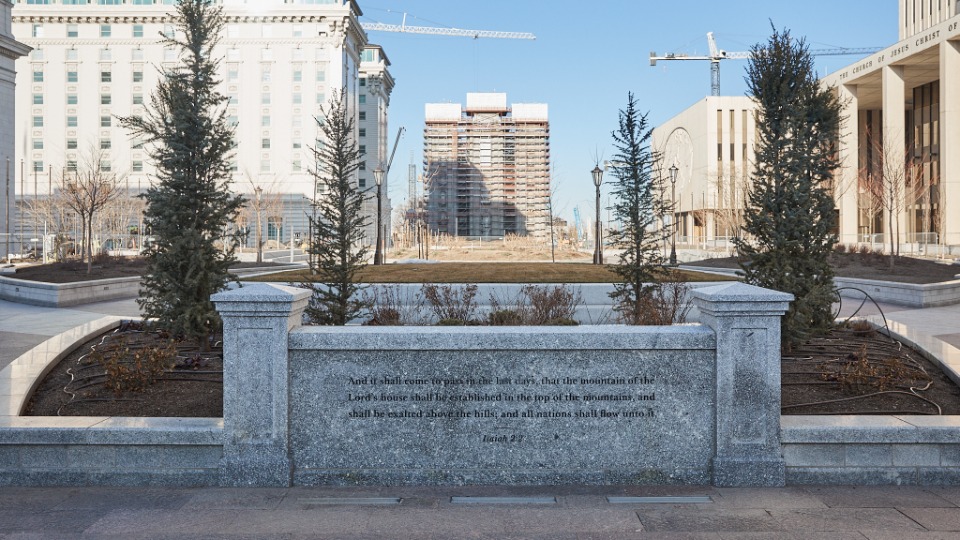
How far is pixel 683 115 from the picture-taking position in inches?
3297

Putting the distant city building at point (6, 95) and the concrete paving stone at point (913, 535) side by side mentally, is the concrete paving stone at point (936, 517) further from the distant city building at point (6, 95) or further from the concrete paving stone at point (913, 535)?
the distant city building at point (6, 95)

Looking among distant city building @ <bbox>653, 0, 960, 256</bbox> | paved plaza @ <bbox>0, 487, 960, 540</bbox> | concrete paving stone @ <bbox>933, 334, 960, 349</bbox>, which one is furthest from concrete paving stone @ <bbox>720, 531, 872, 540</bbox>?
distant city building @ <bbox>653, 0, 960, 256</bbox>

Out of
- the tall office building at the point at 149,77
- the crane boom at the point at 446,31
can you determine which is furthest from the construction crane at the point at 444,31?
the tall office building at the point at 149,77

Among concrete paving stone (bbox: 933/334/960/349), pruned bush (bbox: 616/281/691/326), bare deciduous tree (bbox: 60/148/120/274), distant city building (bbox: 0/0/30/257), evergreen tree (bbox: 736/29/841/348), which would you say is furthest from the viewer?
distant city building (bbox: 0/0/30/257)

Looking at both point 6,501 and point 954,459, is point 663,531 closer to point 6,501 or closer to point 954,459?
point 954,459

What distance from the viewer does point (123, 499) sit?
602 centimetres

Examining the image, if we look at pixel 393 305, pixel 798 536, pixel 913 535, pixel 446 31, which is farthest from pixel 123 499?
pixel 446 31

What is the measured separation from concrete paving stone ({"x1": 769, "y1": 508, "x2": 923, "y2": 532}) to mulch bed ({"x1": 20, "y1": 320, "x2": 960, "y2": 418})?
8.03ft

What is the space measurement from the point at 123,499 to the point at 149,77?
9765 centimetres

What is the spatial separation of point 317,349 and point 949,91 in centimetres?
5014

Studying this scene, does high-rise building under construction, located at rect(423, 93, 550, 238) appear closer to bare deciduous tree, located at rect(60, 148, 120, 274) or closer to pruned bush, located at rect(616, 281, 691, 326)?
bare deciduous tree, located at rect(60, 148, 120, 274)

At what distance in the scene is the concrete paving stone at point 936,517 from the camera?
530cm

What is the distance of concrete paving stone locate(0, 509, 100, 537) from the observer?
5.28 meters

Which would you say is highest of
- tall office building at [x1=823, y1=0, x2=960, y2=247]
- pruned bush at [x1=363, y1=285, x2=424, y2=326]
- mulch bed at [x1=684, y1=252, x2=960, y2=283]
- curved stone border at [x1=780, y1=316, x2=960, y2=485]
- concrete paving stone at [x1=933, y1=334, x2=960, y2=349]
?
tall office building at [x1=823, y1=0, x2=960, y2=247]
